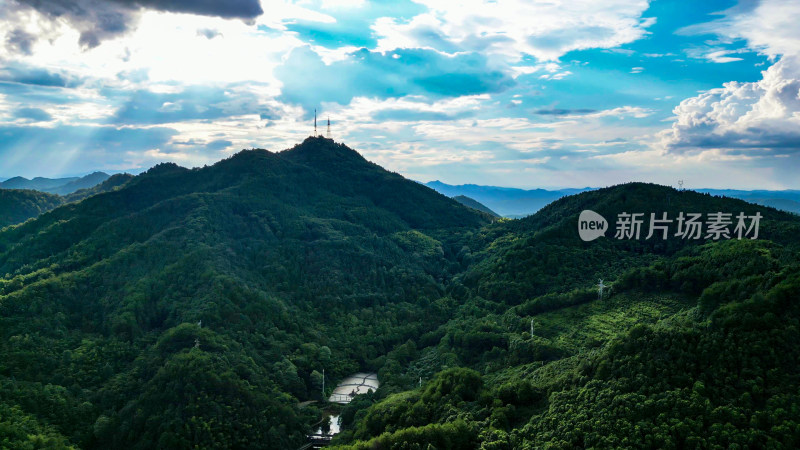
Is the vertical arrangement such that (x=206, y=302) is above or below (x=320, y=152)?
below

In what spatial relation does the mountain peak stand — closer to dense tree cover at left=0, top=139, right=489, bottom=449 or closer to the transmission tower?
dense tree cover at left=0, top=139, right=489, bottom=449

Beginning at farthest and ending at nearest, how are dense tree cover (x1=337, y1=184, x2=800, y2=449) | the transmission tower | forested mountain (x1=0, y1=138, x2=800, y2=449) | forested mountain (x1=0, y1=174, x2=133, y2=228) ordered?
forested mountain (x1=0, y1=174, x2=133, y2=228) → the transmission tower → forested mountain (x1=0, y1=138, x2=800, y2=449) → dense tree cover (x1=337, y1=184, x2=800, y2=449)

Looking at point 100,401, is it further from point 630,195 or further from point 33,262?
point 630,195

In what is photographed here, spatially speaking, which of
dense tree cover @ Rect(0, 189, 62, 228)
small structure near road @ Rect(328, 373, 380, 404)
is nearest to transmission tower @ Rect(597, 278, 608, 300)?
small structure near road @ Rect(328, 373, 380, 404)

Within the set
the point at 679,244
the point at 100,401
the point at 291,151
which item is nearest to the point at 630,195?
the point at 679,244

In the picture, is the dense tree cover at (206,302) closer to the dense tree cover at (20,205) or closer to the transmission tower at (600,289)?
the transmission tower at (600,289)

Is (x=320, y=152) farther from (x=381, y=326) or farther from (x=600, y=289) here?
(x=600, y=289)

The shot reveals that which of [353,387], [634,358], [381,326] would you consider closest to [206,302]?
[353,387]

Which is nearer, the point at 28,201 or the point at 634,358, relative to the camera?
the point at 634,358
